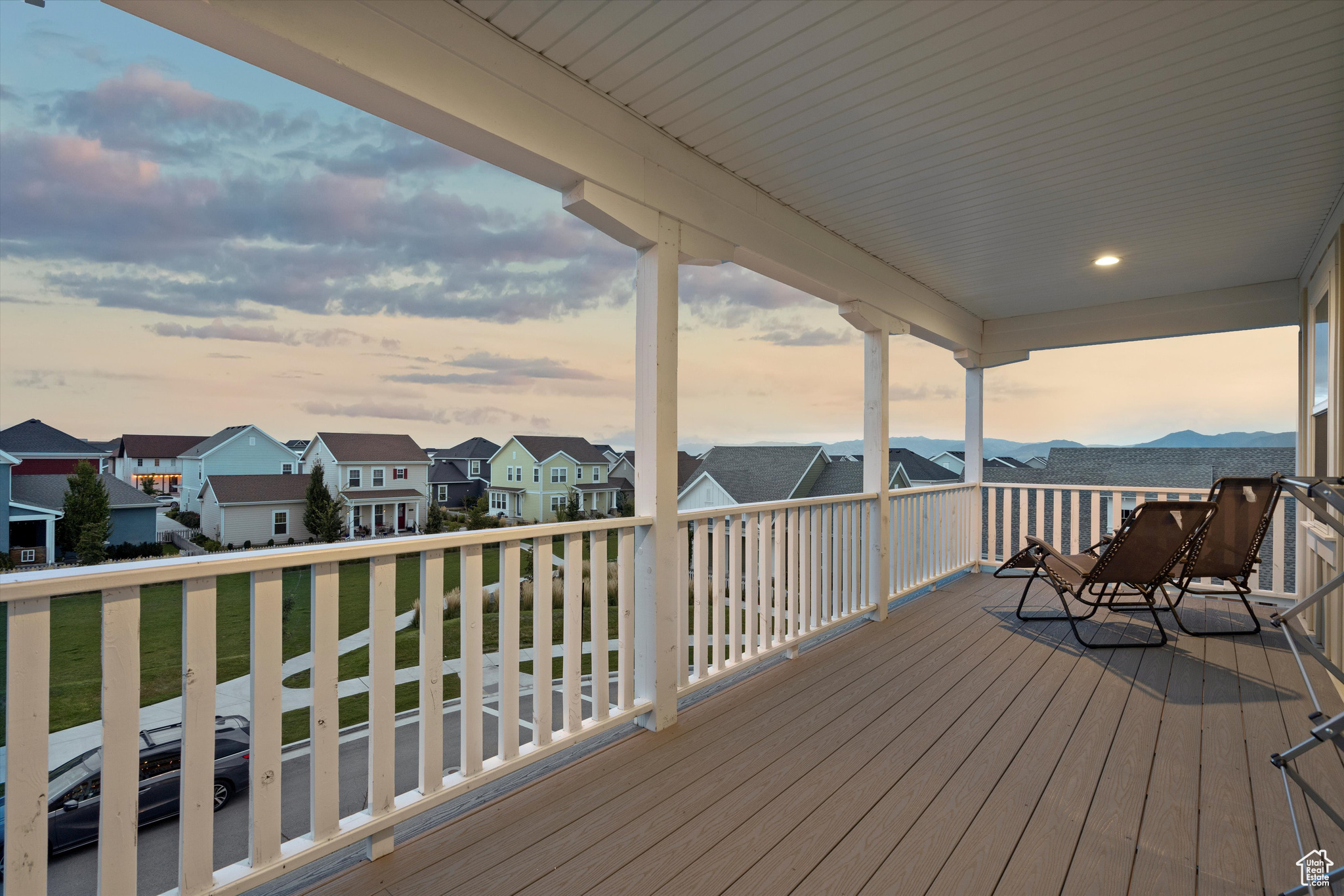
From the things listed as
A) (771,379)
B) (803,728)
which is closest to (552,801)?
(803,728)

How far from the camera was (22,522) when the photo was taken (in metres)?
1.18

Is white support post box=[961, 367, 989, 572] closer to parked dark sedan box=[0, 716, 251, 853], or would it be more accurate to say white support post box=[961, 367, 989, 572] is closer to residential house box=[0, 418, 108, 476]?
parked dark sedan box=[0, 716, 251, 853]

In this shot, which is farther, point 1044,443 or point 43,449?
point 1044,443

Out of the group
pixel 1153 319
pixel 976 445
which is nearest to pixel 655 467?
pixel 976 445

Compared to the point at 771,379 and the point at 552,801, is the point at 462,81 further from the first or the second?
the point at 771,379

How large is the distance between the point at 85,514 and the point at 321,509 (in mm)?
457

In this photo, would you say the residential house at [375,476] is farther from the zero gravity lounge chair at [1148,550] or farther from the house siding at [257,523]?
the zero gravity lounge chair at [1148,550]

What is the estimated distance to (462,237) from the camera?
181cm

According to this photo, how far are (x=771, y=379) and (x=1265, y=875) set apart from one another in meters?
3.98

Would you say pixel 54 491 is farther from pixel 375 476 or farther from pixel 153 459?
pixel 375 476

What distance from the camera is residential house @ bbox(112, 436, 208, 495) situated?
49.9 inches

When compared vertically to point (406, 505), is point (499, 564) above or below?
below

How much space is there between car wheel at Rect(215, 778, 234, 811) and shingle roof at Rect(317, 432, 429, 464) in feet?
3.04

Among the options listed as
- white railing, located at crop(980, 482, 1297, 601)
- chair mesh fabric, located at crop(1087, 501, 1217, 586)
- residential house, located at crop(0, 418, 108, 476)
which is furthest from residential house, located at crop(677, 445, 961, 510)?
residential house, located at crop(0, 418, 108, 476)
